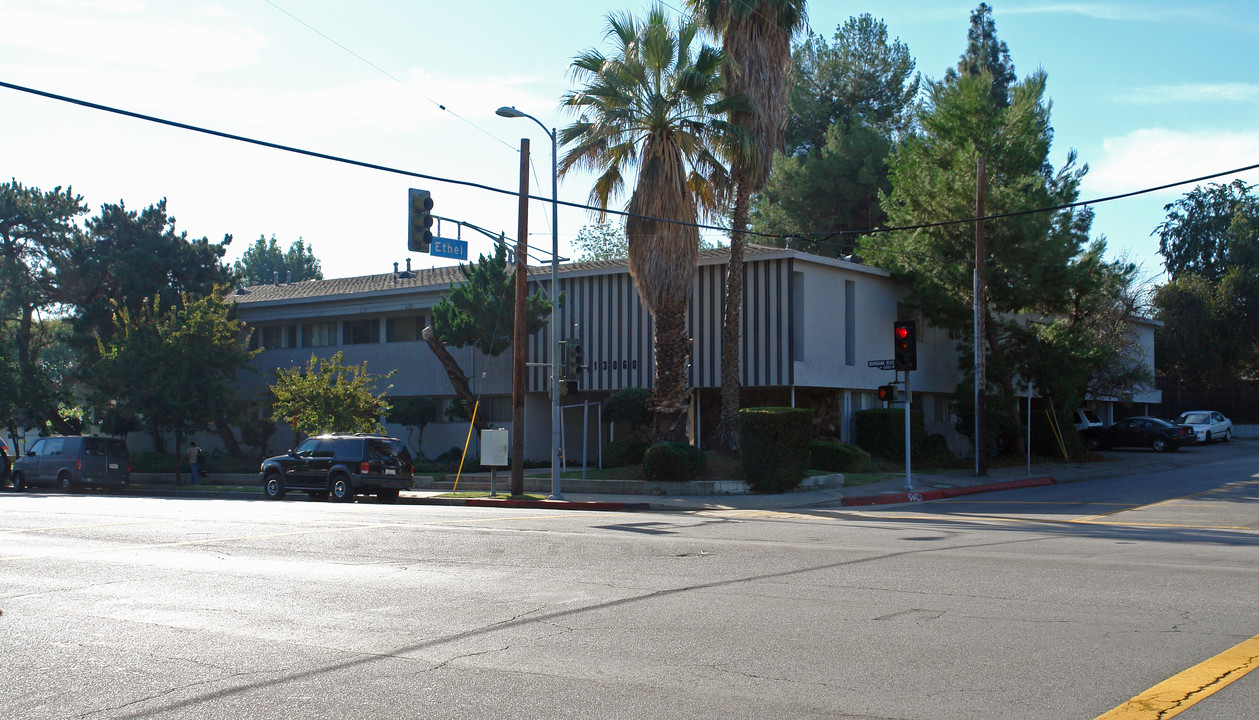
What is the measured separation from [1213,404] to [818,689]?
58890mm

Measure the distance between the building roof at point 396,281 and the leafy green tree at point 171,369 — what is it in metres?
4.58

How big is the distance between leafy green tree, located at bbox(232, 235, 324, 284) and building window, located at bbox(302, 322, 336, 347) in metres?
62.1

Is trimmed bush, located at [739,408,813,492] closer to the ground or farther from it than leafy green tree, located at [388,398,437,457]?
closer to the ground

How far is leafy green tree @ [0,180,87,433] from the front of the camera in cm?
4256

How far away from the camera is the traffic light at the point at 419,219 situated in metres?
18.4

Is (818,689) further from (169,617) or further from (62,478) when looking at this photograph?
(62,478)

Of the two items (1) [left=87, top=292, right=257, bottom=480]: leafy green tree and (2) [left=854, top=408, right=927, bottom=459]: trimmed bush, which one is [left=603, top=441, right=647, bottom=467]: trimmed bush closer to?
(2) [left=854, top=408, right=927, bottom=459]: trimmed bush

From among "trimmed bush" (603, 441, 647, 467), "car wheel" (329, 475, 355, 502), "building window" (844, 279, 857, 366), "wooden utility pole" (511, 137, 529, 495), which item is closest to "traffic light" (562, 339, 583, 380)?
"wooden utility pole" (511, 137, 529, 495)

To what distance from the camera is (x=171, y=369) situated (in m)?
34.7

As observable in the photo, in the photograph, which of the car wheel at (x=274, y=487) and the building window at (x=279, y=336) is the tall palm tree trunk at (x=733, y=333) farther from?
the building window at (x=279, y=336)

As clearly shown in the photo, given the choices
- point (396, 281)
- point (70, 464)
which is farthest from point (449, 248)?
point (396, 281)

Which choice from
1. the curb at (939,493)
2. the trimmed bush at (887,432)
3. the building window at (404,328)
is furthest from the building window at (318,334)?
the curb at (939,493)

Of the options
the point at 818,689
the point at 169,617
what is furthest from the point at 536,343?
the point at 818,689

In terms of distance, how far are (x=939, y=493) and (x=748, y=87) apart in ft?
38.5
